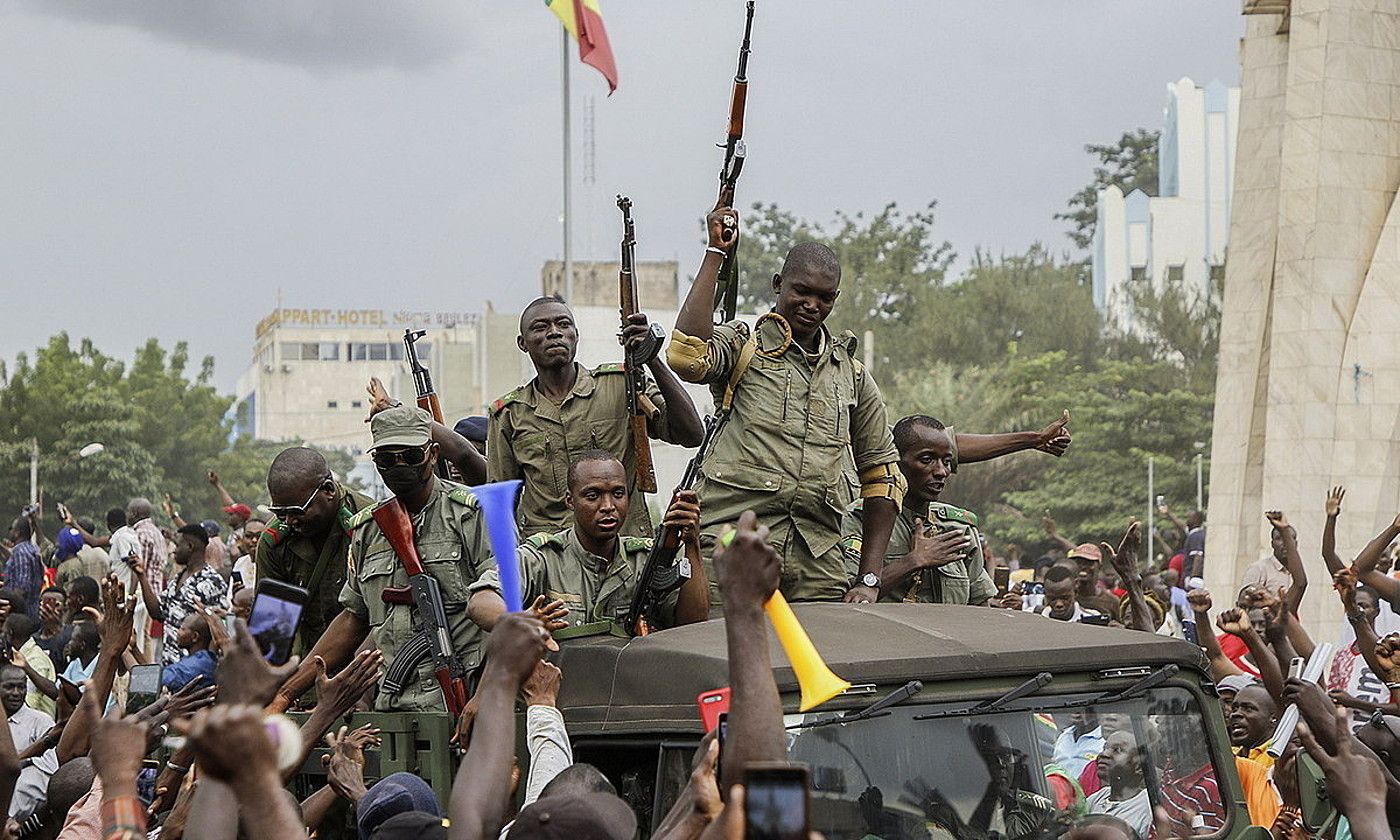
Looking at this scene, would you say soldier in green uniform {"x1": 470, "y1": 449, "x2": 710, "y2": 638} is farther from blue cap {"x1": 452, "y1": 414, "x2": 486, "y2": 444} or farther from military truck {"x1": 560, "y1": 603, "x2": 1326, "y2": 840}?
blue cap {"x1": 452, "y1": 414, "x2": 486, "y2": 444}

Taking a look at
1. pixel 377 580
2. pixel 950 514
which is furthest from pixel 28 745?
pixel 950 514

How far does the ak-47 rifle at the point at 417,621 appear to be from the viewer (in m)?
5.66

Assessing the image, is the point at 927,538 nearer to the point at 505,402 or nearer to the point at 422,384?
the point at 505,402

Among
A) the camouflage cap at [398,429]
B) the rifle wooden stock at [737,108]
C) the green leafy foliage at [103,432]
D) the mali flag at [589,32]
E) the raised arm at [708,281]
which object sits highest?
the mali flag at [589,32]

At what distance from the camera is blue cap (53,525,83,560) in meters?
16.6

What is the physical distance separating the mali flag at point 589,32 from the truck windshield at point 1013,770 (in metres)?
14.0

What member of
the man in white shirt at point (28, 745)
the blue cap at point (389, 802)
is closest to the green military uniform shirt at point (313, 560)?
the man in white shirt at point (28, 745)

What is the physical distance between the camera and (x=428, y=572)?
5.91 m

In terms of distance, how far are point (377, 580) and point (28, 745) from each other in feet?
8.44

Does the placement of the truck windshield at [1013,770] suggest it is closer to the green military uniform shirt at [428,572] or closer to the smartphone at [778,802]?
the green military uniform shirt at [428,572]

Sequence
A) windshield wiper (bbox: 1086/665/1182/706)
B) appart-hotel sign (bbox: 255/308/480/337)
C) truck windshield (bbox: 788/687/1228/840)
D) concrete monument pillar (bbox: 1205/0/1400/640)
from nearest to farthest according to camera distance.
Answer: truck windshield (bbox: 788/687/1228/840) → windshield wiper (bbox: 1086/665/1182/706) → concrete monument pillar (bbox: 1205/0/1400/640) → appart-hotel sign (bbox: 255/308/480/337)

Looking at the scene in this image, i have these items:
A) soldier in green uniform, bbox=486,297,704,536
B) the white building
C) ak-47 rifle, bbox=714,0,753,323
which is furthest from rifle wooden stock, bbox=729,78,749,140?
the white building

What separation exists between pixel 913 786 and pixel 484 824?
4.50ft

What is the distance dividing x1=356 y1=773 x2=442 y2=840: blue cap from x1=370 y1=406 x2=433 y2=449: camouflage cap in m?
1.46
